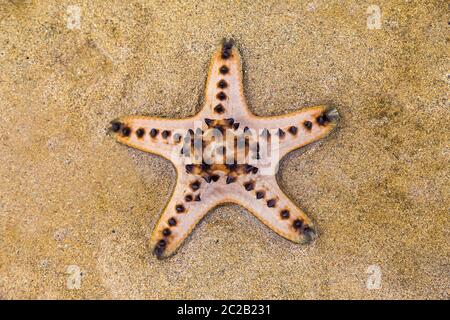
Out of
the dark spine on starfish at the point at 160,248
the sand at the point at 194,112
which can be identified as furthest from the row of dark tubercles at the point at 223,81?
the dark spine on starfish at the point at 160,248

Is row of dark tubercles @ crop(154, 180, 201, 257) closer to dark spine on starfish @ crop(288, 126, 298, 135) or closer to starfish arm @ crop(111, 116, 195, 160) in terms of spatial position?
starfish arm @ crop(111, 116, 195, 160)

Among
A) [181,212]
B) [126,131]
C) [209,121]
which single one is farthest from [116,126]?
[181,212]

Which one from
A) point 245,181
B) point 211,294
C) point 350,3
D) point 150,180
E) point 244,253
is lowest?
point 211,294

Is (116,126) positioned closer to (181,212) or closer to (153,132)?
(153,132)

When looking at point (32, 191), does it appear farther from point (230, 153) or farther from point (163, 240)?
point (230, 153)

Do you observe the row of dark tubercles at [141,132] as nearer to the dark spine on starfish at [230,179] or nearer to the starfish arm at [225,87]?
the starfish arm at [225,87]

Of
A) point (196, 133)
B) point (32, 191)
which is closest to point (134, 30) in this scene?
point (196, 133)
